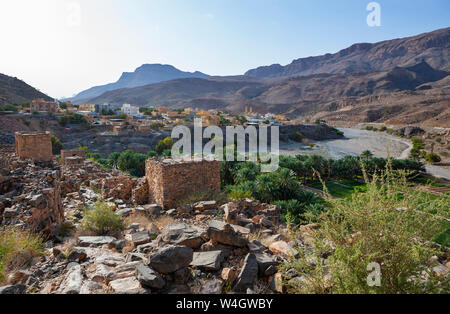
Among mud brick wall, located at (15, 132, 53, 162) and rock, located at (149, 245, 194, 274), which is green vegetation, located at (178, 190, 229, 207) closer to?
rock, located at (149, 245, 194, 274)

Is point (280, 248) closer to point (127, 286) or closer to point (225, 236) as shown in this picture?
point (225, 236)

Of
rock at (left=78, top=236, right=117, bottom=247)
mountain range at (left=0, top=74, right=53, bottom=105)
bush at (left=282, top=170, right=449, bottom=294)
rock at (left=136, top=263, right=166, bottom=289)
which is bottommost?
rock at (left=78, top=236, right=117, bottom=247)

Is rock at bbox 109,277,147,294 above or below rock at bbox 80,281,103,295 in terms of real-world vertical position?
above

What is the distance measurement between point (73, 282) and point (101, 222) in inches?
87.8

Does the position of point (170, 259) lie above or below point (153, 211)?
above

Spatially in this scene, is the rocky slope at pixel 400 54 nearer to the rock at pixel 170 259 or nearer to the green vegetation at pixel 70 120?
the green vegetation at pixel 70 120

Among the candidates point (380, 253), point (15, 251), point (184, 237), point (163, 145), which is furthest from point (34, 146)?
point (163, 145)

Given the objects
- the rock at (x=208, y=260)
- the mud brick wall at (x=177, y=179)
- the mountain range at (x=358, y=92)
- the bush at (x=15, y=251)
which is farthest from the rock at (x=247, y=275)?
the mountain range at (x=358, y=92)

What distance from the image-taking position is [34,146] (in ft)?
30.9

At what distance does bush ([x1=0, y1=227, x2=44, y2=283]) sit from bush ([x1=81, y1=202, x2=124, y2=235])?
1.13 meters

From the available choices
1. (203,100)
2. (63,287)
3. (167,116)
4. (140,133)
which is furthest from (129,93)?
(63,287)

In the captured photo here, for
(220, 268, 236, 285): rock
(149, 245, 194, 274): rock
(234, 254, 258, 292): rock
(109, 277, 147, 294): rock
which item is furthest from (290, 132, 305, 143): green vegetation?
(109, 277, 147, 294): rock

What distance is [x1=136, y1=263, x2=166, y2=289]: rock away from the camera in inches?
99.1

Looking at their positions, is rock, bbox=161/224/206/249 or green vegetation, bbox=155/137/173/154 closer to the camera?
rock, bbox=161/224/206/249
